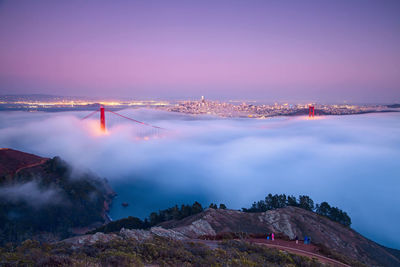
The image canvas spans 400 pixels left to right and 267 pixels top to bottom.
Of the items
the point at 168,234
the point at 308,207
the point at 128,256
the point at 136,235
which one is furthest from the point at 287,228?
the point at 308,207

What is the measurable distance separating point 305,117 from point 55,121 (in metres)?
90.0

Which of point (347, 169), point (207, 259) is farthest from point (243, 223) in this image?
point (347, 169)

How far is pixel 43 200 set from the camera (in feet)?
79.3

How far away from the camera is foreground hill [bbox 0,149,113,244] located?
21.4m

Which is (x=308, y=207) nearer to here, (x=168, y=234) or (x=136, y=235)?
(x=168, y=234)

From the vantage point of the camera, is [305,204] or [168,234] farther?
[305,204]

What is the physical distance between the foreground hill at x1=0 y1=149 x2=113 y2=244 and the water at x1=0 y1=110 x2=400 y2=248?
5.93 m

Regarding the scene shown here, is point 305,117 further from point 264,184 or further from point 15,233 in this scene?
point 15,233

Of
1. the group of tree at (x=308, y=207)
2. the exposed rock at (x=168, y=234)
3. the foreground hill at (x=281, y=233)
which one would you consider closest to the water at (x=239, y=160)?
the group of tree at (x=308, y=207)

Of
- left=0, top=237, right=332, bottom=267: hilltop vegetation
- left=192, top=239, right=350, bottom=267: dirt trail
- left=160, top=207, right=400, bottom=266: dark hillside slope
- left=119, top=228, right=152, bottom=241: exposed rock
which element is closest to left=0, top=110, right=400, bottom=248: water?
left=160, top=207, right=400, bottom=266: dark hillside slope

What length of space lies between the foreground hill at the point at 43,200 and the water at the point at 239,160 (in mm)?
5930

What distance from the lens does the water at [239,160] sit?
37156mm

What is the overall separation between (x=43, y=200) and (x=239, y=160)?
44918mm

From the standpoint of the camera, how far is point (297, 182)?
150ft
